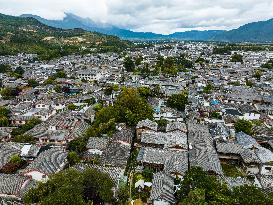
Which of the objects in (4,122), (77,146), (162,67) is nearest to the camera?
(77,146)

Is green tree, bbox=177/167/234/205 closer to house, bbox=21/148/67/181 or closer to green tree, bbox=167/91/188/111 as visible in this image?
house, bbox=21/148/67/181

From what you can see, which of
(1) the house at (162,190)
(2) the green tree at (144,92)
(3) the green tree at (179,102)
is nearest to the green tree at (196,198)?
(1) the house at (162,190)

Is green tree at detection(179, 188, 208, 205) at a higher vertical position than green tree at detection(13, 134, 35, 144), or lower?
higher

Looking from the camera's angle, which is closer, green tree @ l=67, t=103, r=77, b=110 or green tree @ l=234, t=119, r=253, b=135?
green tree @ l=234, t=119, r=253, b=135

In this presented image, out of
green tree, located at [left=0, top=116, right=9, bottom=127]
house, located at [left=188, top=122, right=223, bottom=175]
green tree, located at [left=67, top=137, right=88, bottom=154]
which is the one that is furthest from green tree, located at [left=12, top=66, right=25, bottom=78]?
house, located at [left=188, top=122, right=223, bottom=175]

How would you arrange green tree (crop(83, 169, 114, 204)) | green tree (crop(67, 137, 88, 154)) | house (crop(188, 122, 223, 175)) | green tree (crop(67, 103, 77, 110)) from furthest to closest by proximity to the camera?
green tree (crop(67, 103, 77, 110))
green tree (crop(67, 137, 88, 154))
house (crop(188, 122, 223, 175))
green tree (crop(83, 169, 114, 204))

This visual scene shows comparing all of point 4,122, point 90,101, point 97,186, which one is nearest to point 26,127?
point 4,122

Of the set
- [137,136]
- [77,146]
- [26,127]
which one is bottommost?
[26,127]

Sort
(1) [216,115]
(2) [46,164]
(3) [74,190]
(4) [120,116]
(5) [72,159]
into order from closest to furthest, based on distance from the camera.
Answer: (3) [74,190], (2) [46,164], (5) [72,159], (4) [120,116], (1) [216,115]

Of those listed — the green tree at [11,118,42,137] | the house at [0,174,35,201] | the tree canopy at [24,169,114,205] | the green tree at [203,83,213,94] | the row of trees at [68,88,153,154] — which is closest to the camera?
the tree canopy at [24,169,114,205]

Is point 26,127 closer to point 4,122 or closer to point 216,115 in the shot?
→ point 4,122

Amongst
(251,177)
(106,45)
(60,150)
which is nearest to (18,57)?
(106,45)

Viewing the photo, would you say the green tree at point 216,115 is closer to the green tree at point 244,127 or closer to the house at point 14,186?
the green tree at point 244,127
